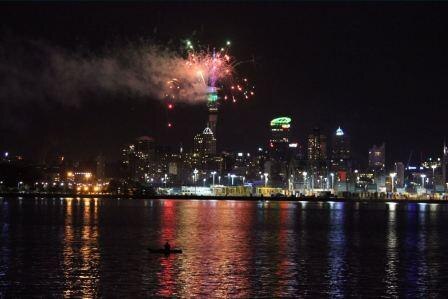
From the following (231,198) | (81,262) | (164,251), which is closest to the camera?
(81,262)

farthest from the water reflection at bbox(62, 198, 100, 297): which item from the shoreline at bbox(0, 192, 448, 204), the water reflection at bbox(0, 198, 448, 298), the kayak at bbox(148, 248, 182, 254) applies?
the shoreline at bbox(0, 192, 448, 204)

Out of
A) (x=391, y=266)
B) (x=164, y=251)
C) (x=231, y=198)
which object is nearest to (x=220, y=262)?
(x=164, y=251)

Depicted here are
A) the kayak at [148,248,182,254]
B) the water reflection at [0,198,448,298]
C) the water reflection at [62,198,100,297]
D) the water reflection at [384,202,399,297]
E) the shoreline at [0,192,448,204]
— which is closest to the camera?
the water reflection at [62,198,100,297]

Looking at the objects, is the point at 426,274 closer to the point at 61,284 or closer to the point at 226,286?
the point at 226,286

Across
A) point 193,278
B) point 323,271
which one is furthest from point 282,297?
point 323,271

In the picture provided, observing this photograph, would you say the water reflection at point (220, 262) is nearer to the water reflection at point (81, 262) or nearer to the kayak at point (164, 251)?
the water reflection at point (81, 262)

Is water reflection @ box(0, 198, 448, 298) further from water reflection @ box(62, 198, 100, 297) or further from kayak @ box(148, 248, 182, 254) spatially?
kayak @ box(148, 248, 182, 254)

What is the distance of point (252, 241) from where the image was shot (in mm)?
53562

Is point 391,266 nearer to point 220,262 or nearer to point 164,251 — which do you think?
point 220,262

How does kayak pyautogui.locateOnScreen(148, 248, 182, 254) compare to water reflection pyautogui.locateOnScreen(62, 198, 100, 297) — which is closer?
water reflection pyautogui.locateOnScreen(62, 198, 100, 297)

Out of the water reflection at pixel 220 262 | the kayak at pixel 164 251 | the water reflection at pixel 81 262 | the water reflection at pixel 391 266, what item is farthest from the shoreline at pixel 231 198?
the kayak at pixel 164 251

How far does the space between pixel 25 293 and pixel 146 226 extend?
38.2 m

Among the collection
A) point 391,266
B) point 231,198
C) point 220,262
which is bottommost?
point 391,266

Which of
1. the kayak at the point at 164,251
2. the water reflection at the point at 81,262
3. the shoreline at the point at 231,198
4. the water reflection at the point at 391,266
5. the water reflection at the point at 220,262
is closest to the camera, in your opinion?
the water reflection at the point at 81,262
